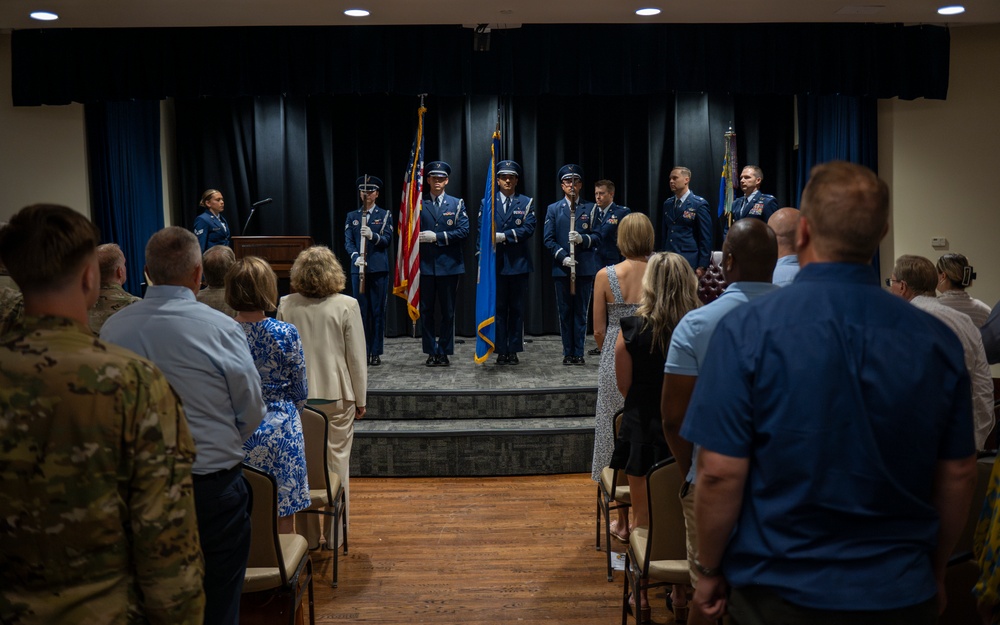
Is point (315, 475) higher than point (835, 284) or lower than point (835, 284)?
lower

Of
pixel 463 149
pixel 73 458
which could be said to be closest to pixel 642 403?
pixel 73 458

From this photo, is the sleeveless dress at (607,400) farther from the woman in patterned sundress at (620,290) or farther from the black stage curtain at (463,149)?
the black stage curtain at (463,149)

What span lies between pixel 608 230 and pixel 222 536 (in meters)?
6.07

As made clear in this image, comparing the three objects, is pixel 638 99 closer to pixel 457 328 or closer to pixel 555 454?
pixel 457 328

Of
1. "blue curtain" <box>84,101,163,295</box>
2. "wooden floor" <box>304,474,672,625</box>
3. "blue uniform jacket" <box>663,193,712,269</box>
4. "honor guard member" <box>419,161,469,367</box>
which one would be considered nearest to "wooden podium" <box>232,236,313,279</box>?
"honor guard member" <box>419,161,469,367</box>

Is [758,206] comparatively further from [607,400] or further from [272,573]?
[272,573]

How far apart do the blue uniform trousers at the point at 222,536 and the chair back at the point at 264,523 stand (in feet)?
1.49

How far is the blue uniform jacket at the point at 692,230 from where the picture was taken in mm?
8297

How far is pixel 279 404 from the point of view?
3.39m

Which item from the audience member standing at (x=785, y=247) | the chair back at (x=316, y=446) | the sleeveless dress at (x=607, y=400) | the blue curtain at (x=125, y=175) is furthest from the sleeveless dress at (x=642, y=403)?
the blue curtain at (x=125, y=175)

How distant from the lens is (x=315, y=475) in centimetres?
398

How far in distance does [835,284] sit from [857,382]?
0.60 feet

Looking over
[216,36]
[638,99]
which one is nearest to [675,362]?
[216,36]

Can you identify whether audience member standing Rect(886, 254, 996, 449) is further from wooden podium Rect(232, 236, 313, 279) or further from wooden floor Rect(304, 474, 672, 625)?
wooden podium Rect(232, 236, 313, 279)
